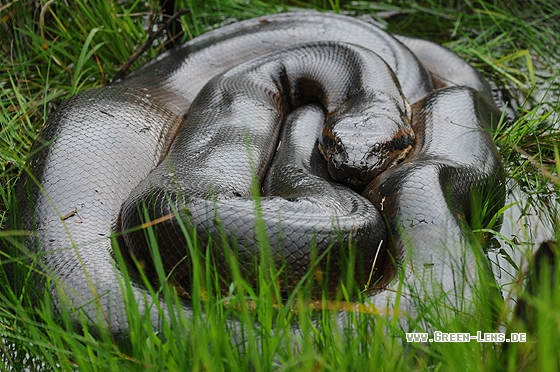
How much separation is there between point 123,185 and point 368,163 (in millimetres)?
1481

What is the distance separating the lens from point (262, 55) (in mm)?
5758

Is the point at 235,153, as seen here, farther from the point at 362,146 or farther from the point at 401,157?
the point at 401,157

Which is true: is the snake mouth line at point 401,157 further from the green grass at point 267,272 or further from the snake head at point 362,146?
the green grass at point 267,272

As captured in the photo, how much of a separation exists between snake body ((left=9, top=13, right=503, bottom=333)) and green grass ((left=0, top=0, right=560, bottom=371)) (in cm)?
20

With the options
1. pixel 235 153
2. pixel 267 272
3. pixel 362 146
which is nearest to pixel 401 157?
pixel 362 146

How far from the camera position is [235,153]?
434 centimetres

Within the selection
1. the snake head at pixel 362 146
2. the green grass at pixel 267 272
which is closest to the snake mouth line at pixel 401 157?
the snake head at pixel 362 146

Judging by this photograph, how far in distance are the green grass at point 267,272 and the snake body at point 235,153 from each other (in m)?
0.20

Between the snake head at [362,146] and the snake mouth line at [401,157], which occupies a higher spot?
the snake head at [362,146]

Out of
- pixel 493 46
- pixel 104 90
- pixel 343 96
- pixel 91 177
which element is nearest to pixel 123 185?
pixel 91 177

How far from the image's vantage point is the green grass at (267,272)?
95.0 inches

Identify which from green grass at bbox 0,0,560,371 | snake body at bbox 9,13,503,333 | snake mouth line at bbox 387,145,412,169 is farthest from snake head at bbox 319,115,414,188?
green grass at bbox 0,0,560,371

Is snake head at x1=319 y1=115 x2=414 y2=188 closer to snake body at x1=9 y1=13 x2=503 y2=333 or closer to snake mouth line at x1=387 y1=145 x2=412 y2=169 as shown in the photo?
snake mouth line at x1=387 y1=145 x2=412 y2=169

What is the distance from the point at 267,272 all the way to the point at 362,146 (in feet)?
5.17
